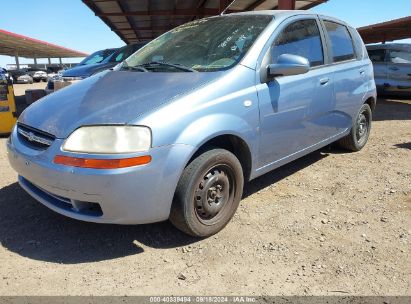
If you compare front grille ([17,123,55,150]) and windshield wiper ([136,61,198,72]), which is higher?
windshield wiper ([136,61,198,72])

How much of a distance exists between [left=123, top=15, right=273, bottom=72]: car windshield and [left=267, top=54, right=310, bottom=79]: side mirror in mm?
279

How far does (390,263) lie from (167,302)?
62.2 inches

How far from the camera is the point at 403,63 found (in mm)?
11180

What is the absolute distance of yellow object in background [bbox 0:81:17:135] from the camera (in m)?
6.80

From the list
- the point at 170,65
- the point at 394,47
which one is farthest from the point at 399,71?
the point at 170,65

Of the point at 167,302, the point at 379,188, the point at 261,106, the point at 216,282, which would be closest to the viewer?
the point at 167,302

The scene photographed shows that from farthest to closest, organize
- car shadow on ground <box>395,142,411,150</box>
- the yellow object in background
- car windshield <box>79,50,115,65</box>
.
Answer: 1. car windshield <box>79,50,115,65</box>
2. the yellow object in background
3. car shadow on ground <box>395,142,411,150</box>

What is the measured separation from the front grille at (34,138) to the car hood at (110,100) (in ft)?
0.13

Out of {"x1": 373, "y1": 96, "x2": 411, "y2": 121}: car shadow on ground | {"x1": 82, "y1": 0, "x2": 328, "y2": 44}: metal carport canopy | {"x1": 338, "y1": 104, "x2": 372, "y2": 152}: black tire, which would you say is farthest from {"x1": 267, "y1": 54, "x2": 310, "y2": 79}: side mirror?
{"x1": 82, "y1": 0, "x2": 328, "y2": 44}: metal carport canopy

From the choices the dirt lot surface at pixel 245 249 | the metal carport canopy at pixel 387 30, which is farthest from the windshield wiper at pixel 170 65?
the metal carport canopy at pixel 387 30

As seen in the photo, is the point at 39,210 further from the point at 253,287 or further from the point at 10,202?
the point at 253,287

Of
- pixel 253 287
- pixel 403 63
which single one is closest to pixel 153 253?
pixel 253 287

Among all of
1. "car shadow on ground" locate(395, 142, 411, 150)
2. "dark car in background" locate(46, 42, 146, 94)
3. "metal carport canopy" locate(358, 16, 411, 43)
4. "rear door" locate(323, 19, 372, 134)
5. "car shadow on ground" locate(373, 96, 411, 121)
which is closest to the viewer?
"rear door" locate(323, 19, 372, 134)

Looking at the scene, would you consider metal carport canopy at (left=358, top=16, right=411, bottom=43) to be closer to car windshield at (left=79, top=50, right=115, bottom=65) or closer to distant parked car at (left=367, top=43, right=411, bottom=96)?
distant parked car at (left=367, top=43, right=411, bottom=96)
